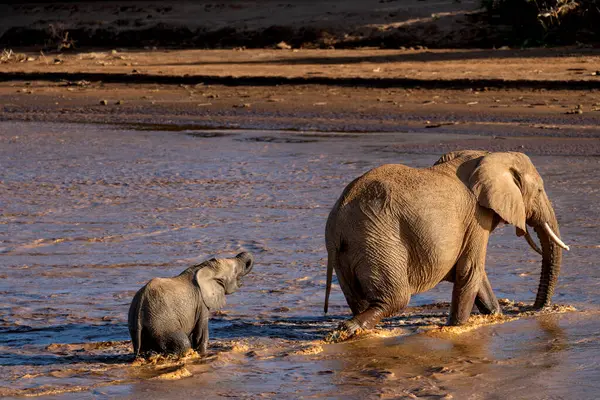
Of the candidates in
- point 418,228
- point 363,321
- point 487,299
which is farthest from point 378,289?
point 487,299

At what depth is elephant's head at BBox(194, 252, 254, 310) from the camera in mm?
6574

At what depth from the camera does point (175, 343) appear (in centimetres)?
647

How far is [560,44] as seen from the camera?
22.1m

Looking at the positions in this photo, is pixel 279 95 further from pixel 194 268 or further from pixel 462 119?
pixel 194 268

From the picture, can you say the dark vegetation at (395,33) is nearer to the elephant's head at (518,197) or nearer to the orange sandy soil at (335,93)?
the orange sandy soil at (335,93)

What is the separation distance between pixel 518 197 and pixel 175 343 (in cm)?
225

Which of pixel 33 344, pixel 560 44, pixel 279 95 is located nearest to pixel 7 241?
pixel 33 344

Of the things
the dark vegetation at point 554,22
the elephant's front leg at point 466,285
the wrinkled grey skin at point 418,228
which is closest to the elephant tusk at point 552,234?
the wrinkled grey skin at point 418,228

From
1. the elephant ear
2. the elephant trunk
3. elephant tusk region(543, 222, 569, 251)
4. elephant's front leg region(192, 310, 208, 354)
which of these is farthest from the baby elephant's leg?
elephant tusk region(543, 222, 569, 251)

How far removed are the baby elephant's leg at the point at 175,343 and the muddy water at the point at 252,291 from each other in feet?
0.27

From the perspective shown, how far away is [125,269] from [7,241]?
1.52 meters

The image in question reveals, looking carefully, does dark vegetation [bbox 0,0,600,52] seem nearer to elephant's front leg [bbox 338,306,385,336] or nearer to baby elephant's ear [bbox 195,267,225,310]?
elephant's front leg [bbox 338,306,385,336]

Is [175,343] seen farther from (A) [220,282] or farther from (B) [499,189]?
(B) [499,189]

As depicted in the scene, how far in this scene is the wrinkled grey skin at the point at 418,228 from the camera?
22.5 feet
